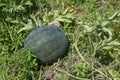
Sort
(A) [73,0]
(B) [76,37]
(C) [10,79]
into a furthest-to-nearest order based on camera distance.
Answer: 1. (A) [73,0]
2. (B) [76,37]
3. (C) [10,79]

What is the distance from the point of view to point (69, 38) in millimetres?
3930

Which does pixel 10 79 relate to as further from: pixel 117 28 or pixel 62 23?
pixel 117 28

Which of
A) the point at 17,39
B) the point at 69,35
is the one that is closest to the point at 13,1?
the point at 17,39

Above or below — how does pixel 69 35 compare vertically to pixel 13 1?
below

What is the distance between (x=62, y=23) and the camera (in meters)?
4.09

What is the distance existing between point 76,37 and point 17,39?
627 mm

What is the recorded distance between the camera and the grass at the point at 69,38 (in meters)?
3.55

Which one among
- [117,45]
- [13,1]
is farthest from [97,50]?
[13,1]

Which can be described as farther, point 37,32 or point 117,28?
point 117,28

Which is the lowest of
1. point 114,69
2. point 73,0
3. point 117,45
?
point 114,69

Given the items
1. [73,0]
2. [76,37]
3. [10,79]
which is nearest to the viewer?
[10,79]

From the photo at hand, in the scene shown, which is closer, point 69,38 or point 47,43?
point 47,43

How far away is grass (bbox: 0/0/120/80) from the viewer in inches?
140

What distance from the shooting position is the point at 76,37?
386 cm
